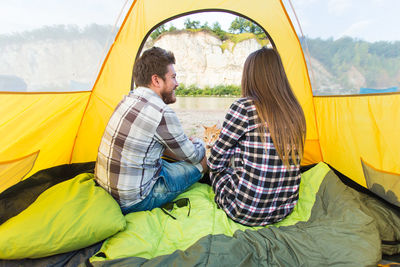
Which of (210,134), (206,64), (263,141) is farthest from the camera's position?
(206,64)

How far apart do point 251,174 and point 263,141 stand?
0.62 feet

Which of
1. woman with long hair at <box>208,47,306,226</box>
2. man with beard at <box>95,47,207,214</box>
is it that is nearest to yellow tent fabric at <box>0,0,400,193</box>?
man with beard at <box>95,47,207,214</box>

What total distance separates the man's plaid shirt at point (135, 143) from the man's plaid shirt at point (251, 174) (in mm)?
315

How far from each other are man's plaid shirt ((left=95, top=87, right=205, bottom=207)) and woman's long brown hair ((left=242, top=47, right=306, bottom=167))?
485 millimetres

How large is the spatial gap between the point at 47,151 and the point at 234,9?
1.85 meters

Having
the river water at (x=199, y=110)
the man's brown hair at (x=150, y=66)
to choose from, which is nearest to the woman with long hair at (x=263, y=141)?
the man's brown hair at (x=150, y=66)

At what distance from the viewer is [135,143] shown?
124 centimetres

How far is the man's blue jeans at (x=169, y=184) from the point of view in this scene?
4.58 ft

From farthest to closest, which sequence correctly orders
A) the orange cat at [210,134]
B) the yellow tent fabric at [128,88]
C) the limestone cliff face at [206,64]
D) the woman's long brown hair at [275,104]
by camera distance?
the limestone cliff face at [206,64]
the orange cat at [210,134]
the yellow tent fabric at [128,88]
the woman's long brown hair at [275,104]

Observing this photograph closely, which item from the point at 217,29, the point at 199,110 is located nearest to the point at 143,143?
the point at 217,29

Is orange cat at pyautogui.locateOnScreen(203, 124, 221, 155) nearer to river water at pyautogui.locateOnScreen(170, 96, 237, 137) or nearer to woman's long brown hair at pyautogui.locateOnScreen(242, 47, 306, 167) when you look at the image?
river water at pyautogui.locateOnScreen(170, 96, 237, 137)

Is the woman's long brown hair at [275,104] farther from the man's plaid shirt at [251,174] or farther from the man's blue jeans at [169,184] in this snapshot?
the man's blue jeans at [169,184]

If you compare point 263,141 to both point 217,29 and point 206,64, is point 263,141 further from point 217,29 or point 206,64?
point 206,64

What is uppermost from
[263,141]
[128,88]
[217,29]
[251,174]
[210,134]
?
[217,29]
